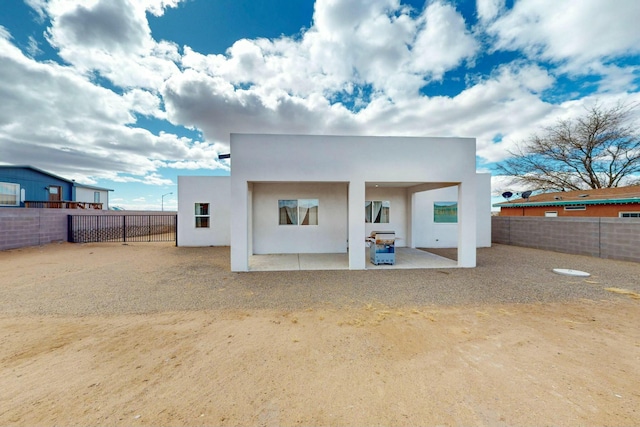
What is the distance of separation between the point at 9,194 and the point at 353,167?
858 inches

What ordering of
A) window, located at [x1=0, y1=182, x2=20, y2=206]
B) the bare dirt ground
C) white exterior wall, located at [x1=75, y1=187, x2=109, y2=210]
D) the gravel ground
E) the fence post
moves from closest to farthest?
the bare dirt ground < the gravel ground < the fence post < window, located at [x1=0, y1=182, x2=20, y2=206] < white exterior wall, located at [x1=75, y1=187, x2=109, y2=210]

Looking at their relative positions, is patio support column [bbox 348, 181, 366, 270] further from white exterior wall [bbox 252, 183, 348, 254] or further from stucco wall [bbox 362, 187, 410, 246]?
stucco wall [bbox 362, 187, 410, 246]

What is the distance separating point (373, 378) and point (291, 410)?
2.94 ft

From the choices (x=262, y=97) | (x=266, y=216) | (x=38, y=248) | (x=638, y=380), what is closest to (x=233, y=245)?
(x=266, y=216)

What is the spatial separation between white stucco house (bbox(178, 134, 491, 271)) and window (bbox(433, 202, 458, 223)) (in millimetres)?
47

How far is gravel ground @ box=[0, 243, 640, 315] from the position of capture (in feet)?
15.0

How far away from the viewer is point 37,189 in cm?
1694

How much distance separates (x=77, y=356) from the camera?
111 inches

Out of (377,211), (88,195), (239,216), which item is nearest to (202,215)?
(239,216)

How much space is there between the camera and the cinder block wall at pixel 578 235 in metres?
8.37

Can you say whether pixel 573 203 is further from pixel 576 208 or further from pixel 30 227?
pixel 30 227

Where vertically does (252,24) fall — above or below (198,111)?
above

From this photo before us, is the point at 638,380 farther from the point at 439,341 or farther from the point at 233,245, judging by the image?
the point at 233,245

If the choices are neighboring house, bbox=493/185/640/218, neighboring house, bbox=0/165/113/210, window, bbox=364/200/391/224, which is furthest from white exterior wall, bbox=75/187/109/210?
neighboring house, bbox=493/185/640/218
